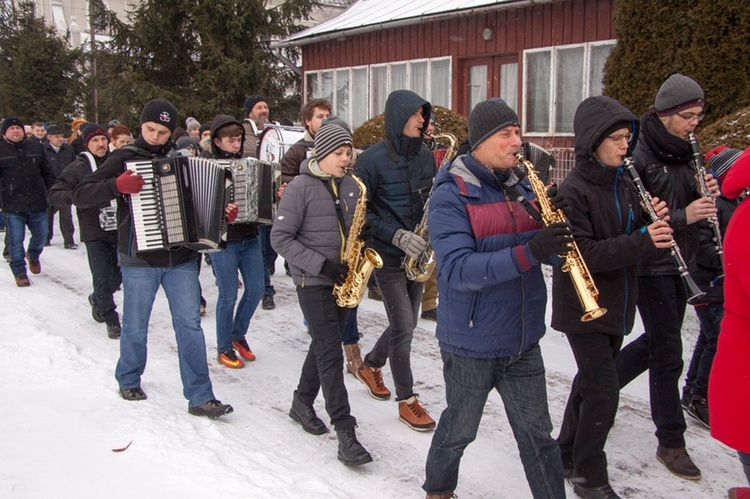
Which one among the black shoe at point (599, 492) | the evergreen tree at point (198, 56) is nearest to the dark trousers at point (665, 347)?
the black shoe at point (599, 492)

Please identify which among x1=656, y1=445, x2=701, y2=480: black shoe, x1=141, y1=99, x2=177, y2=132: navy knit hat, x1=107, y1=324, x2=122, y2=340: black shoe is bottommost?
x1=656, y1=445, x2=701, y2=480: black shoe

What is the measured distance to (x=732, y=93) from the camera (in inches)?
328

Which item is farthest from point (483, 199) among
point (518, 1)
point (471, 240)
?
point (518, 1)

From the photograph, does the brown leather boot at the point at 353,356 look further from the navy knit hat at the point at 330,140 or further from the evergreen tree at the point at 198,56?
the evergreen tree at the point at 198,56

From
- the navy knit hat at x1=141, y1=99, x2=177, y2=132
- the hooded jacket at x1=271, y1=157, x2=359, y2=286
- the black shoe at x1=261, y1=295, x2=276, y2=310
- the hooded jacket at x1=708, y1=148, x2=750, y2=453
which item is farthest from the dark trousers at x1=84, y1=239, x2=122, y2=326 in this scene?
the hooded jacket at x1=708, y1=148, x2=750, y2=453

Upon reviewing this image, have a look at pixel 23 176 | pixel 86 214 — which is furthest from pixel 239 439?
pixel 23 176

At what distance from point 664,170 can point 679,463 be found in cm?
182

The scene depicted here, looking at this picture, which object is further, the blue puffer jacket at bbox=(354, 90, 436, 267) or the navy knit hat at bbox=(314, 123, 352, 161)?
the blue puffer jacket at bbox=(354, 90, 436, 267)

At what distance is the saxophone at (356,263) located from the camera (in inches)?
174

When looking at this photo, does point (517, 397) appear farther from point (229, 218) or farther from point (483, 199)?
point (229, 218)

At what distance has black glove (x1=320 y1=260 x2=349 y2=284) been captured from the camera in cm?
429

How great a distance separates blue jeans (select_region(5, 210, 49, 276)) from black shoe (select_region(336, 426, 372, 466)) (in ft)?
21.3

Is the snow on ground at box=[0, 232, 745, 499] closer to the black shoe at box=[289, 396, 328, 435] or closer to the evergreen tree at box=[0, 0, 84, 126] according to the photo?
the black shoe at box=[289, 396, 328, 435]

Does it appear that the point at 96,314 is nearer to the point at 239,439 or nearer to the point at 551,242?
the point at 239,439
